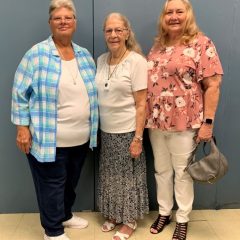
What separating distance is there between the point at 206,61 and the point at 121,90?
505 mm

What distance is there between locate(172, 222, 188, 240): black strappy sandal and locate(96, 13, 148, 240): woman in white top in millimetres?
245

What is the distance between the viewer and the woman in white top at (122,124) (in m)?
1.92

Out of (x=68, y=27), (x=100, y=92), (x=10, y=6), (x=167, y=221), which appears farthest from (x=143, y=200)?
(x=10, y=6)

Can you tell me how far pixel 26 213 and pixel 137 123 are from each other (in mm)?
1173

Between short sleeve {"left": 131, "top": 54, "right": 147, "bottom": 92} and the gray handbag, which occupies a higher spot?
short sleeve {"left": 131, "top": 54, "right": 147, "bottom": 92}

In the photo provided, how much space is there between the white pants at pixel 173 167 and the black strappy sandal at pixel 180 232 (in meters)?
0.03

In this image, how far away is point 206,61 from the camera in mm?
1867

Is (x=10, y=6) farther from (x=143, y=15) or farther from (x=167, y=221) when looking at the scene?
(x=167, y=221)

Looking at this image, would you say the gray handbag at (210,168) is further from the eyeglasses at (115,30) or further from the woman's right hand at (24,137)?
the woman's right hand at (24,137)

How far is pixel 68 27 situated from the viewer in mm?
1870

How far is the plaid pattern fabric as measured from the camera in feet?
5.97

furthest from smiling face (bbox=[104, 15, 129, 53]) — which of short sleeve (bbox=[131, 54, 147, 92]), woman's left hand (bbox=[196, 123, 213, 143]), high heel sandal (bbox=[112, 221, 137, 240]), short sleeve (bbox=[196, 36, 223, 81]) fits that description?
high heel sandal (bbox=[112, 221, 137, 240])

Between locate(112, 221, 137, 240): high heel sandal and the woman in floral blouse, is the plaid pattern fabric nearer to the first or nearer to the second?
the woman in floral blouse

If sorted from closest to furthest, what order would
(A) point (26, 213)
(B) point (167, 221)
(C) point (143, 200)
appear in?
(C) point (143, 200)
(B) point (167, 221)
(A) point (26, 213)
